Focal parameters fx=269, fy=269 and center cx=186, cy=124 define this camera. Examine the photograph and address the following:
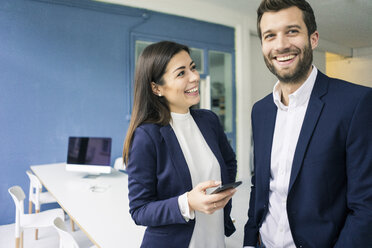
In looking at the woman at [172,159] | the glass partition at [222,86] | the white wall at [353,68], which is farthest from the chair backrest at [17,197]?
the white wall at [353,68]

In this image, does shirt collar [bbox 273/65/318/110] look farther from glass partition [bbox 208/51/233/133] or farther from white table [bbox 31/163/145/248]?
glass partition [bbox 208/51/233/133]

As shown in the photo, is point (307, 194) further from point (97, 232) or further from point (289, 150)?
point (97, 232)

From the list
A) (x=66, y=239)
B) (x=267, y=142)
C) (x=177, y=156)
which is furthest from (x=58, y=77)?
(x=267, y=142)

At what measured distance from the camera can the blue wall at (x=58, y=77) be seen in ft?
12.6

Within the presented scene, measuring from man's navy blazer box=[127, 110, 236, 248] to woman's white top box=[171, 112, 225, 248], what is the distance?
0.07m

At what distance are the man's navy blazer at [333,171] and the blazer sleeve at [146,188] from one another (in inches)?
18.8

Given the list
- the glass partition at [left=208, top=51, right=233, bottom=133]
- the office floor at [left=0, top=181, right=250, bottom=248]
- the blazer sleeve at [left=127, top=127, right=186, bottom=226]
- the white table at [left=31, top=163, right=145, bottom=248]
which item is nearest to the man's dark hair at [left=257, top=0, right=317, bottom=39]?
the blazer sleeve at [left=127, top=127, right=186, bottom=226]

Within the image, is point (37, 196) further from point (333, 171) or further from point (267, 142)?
point (333, 171)

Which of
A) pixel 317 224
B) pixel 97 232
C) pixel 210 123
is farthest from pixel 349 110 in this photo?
pixel 97 232

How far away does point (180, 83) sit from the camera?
131cm

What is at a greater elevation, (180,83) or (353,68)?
(353,68)

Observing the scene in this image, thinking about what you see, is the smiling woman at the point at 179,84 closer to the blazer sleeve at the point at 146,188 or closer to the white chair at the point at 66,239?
the blazer sleeve at the point at 146,188

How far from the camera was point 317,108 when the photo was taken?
1027 mm

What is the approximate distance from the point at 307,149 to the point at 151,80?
0.76m
